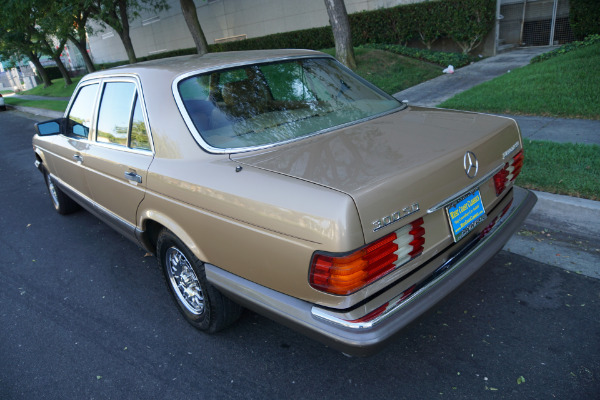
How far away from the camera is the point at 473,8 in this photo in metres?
12.3

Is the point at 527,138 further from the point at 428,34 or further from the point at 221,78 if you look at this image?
the point at 428,34

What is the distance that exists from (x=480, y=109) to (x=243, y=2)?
51.6 ft

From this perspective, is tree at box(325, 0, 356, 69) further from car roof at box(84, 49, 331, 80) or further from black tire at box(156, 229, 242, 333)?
black tire at box(156, 229, 242, 333)

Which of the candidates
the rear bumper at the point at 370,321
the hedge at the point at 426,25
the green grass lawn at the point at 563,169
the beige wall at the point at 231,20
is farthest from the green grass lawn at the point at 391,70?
the rear bumper at the point at 370,321

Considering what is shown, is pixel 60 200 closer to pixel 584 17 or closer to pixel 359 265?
pixel 359 265

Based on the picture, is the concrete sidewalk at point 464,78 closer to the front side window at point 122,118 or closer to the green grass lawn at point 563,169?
the green grass lawn at point 563,169

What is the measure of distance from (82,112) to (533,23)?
12883 millimetres

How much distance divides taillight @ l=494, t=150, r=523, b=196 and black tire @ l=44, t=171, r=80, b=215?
490 centimetres

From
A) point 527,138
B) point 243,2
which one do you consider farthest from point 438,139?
point 243,2

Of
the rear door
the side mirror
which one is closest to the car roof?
the rear door

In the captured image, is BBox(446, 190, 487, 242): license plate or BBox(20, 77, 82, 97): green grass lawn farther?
BBox(20, 77, 82, 97): green grass lawn

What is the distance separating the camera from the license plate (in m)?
2.44

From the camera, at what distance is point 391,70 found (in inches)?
457

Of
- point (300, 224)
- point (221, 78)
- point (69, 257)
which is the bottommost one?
point (69, 257)
